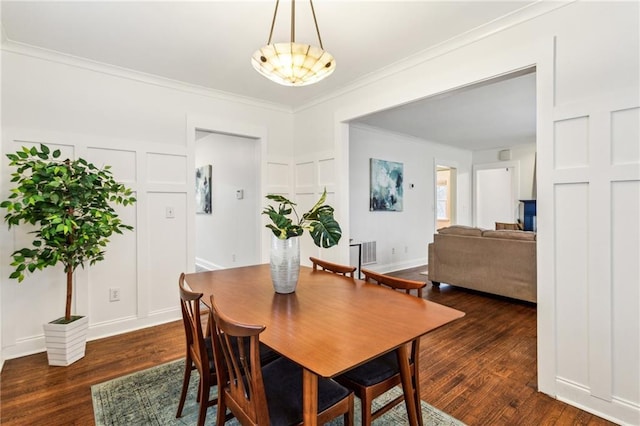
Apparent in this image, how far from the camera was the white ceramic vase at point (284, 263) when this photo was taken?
167 centimetres

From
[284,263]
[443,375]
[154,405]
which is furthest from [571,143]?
[154,405]

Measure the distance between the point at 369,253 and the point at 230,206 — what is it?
2.42 meters

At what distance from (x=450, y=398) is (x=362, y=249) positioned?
10.7 feet

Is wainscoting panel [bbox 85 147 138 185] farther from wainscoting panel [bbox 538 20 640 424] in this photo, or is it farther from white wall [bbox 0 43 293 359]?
wainscoting panel [bbox 538 20 640 424]

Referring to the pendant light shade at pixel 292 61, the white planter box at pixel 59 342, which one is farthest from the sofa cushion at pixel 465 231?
the white planter box at pixel 59 342

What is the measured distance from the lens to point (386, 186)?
18.1 ft

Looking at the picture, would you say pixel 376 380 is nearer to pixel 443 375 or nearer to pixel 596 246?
pixel 443 375

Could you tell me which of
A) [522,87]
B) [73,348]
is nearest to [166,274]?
[73,348]

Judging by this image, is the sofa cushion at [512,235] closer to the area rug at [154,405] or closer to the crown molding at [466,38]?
the crown molding at [466,38]

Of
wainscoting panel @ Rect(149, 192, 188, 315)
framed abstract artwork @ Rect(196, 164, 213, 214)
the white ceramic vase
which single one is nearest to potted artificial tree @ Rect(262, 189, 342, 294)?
the white ceramic vase

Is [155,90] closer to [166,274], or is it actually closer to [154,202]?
[154,202]

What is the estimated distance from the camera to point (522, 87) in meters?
3.46

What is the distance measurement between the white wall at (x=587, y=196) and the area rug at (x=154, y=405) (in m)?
0.85

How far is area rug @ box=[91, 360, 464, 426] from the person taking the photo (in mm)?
1755
